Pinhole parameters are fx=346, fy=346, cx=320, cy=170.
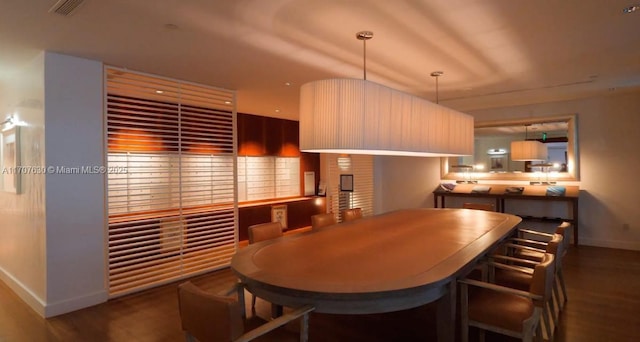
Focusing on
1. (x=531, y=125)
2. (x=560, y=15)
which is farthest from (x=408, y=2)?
(x=531, y=125)

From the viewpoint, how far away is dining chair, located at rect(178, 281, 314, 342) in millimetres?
1557

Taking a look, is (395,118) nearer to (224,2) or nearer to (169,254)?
(224,2)

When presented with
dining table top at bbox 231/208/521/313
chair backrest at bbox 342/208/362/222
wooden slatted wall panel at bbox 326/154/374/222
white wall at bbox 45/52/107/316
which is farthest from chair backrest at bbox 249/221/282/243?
wooden slatted wall panel at bbox 326/154/374/222

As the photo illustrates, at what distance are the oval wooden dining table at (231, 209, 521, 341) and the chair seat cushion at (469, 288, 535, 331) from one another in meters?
0.26

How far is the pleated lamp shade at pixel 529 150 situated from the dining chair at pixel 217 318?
5541mm

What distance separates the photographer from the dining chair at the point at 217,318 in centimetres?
156

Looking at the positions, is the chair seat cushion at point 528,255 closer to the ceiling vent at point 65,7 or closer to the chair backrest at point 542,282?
the chair backrest at point 542,282

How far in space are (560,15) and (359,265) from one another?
8.09 feet

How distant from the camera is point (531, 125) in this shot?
6.16 metres

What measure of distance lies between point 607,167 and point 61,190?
7.41 metres

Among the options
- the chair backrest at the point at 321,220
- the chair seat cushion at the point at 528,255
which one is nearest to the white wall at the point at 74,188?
the chair backrest at the point at 321,220

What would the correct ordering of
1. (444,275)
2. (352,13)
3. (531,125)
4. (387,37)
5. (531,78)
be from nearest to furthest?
(444,275) → (352,13) → (387,37) → (531,78) → (531,125)

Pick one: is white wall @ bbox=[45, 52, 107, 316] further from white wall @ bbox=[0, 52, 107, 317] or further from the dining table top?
the dining table top

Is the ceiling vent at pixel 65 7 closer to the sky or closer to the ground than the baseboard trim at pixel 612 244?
closer to the sky
